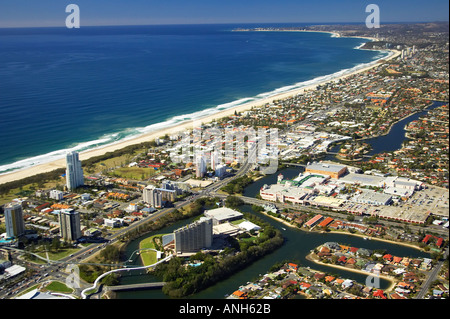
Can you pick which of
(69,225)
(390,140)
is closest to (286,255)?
(69,225)

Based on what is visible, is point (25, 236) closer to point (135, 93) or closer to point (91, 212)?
point (91, 212)

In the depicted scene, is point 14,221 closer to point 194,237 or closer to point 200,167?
point 194,237

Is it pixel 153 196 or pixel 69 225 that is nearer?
pixel 69 225

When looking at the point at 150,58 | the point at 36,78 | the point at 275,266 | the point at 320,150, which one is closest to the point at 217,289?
the point at 275,266

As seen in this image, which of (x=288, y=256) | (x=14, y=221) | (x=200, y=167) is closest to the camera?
(x=288, y=256)

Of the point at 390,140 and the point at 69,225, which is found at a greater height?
the point at 390,140

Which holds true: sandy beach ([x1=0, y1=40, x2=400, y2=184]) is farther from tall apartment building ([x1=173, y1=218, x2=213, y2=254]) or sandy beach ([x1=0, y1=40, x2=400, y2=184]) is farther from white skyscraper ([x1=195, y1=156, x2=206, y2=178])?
tall apartment building ([x1=173, y1=218, x2=213, y2=254])
